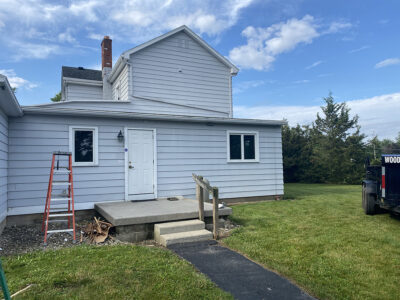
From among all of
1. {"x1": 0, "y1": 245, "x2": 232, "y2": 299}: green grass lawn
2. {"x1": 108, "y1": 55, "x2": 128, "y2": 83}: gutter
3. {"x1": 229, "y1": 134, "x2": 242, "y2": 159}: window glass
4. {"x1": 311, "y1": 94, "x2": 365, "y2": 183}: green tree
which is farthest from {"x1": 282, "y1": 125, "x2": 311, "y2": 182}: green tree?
{"x1": 0, "y1": 245, "x2": 232, "y2": 299}: green grass lawn

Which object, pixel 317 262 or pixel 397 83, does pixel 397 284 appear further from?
pixel 397 83

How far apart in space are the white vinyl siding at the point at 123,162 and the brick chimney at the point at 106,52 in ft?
24.6

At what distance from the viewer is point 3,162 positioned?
237 inches

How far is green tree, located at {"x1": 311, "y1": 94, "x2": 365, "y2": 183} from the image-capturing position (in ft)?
67.9

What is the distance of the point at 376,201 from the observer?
695cm

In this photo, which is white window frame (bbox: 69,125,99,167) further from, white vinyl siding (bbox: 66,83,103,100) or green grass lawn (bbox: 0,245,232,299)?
white vinyl siding (bbox: 66,83,103,100)

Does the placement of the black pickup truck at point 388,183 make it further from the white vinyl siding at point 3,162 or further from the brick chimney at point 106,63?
the brick chimney at point 106,63

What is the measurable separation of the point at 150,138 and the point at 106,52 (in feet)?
27.0

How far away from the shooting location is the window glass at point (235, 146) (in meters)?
9.48

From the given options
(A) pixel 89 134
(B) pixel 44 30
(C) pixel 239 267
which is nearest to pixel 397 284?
(C) pixel 239 267

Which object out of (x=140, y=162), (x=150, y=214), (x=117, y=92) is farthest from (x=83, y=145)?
(x=117, y=92)

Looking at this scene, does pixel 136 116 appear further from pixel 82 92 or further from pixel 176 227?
pixel 82 92

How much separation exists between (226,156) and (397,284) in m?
6.39

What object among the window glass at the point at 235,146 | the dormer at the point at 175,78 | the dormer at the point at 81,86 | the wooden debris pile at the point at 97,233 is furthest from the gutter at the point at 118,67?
the wooden debris pile at the point at 97,233
